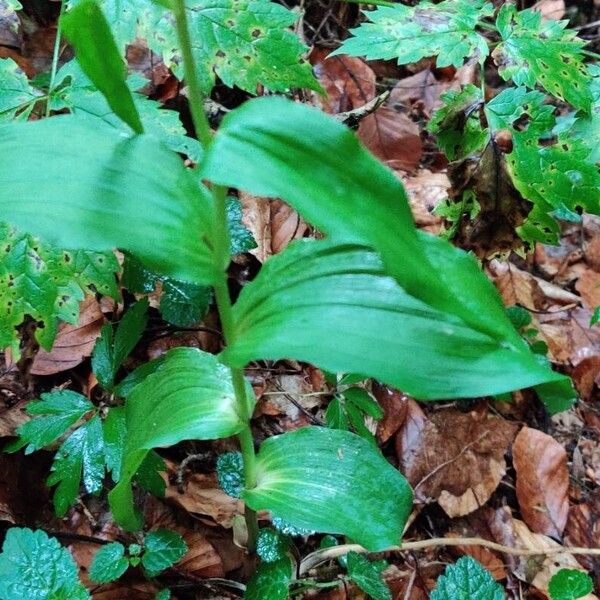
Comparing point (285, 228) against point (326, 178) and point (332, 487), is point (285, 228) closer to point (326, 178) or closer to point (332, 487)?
point (332, 487)

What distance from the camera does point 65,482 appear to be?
900 mm

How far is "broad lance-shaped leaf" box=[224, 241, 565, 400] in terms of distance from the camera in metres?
0.58

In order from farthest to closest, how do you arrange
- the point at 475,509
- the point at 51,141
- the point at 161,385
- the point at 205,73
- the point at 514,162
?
the point at 475,509, the point at 514,162, the point at 205,73, the point at 161,385, the point at 51,141

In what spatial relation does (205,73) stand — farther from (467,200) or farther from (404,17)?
(467,200)

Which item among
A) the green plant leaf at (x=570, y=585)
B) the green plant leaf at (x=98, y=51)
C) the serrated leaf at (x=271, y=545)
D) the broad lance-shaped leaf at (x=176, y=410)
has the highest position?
the green plant leaf at (x=98, y=51)

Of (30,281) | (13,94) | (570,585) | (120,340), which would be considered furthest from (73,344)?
(570,585)

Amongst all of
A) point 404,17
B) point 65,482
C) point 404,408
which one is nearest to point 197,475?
point 65,482

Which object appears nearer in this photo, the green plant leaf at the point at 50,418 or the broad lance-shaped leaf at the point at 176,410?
the broad lance-shaped leaf at the point at 176,410

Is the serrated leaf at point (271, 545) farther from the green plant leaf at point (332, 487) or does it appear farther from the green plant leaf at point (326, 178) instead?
the green plant leaf at point (326, 178)

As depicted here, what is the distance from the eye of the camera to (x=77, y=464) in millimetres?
904

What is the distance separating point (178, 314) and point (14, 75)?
416mm

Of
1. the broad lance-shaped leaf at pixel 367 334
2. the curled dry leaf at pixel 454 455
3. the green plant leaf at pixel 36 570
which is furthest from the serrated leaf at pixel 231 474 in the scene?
the curled dry leaf at pixel 454 455

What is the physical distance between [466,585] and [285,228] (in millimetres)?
A: 812

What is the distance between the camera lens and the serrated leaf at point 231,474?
0.95 m
